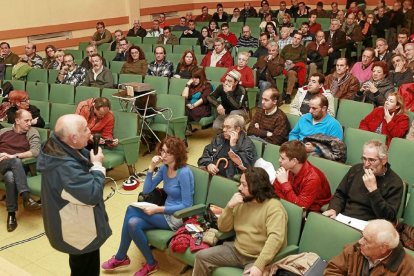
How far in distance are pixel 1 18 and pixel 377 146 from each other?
7.69 metres

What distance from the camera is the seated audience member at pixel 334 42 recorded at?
24.6 ft

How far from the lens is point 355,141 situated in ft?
12.4

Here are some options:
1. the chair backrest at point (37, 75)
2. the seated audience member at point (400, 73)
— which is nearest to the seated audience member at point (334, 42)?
the seated audience member at point (400, 73)

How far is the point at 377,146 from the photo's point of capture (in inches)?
111

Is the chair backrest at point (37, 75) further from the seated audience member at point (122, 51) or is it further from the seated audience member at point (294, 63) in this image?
the seated audience member at point (294, 63)

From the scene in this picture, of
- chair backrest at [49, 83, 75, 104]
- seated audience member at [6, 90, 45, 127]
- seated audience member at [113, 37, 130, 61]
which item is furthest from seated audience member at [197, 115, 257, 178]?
seated audience member at [113, 37, 130, 61]

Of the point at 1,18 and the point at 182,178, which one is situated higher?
the point at 1,18

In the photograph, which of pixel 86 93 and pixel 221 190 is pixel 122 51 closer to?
pixel 86 93

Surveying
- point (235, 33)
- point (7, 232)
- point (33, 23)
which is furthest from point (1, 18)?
point (7, 232)

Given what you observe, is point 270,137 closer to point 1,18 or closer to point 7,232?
point 7,232

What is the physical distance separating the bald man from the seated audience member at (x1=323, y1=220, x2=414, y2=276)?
50.8 inches

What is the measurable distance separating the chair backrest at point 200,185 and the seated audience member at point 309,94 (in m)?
1.79

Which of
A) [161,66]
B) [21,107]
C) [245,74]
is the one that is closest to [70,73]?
[161,66]

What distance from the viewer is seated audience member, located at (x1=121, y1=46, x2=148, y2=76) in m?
6.78
